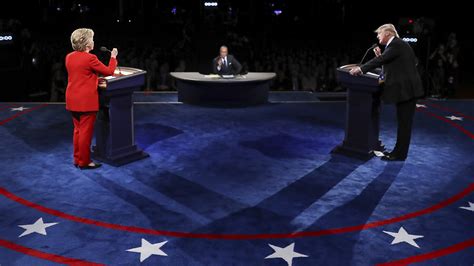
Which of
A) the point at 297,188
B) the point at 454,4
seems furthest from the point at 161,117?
the point at 454,4

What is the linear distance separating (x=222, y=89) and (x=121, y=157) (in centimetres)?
379

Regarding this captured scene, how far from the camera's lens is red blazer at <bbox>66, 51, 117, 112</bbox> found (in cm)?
582

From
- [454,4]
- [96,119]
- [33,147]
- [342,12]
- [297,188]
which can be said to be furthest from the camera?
[342,12]

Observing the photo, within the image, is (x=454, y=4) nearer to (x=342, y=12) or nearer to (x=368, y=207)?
(x=342, y=12)

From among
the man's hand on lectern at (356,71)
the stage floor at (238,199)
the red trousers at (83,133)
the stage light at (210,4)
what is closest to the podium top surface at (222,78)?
the stage floor at (238,199)

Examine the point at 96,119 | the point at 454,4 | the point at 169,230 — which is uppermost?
the point at 454,4

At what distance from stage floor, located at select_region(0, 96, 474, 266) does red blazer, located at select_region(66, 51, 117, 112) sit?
0.80 m

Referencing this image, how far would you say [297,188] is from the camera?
567 cm

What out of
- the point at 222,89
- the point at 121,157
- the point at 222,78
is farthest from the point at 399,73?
the point at 222,78

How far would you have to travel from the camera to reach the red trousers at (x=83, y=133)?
6.02 meters

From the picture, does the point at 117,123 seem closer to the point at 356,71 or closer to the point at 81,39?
the point at 81,39

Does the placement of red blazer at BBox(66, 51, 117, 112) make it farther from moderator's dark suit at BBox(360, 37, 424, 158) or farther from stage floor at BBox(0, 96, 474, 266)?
moderator's dark suit at BBox(360, 37, 424, 158)

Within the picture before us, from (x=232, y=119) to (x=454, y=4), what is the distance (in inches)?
700

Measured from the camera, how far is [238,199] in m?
5.35
